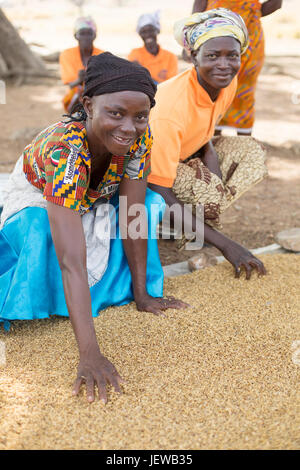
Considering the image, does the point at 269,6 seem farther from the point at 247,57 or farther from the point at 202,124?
the point at 202,124

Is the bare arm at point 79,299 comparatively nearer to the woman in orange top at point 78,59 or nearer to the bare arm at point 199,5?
the bare arm at point 199,5

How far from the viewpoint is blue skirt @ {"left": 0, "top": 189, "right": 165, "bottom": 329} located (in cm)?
214

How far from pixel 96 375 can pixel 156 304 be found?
0.69m

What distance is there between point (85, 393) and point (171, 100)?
1604 millimetres

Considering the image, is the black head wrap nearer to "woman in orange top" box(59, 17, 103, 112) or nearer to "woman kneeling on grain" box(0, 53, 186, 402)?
"woman kneeling on grain" box(0, 53, 186, 402)

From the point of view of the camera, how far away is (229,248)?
2691 mm

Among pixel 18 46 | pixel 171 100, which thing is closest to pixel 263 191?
pixel 171 100

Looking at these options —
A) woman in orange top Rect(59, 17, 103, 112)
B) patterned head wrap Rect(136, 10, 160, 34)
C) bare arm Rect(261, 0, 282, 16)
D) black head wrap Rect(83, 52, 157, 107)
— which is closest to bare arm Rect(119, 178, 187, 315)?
black head wrap Rect(83, 52, 157, 107)

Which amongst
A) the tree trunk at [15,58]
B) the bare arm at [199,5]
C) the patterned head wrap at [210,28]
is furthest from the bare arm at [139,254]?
the tree trunk at [15,58]

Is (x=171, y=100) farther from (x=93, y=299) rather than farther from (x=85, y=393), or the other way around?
(x=85, y=393)

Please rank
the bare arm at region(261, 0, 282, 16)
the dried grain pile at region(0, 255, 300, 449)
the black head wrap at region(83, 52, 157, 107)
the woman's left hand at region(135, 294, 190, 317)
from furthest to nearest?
the bare arm at region(261, 0, 282, 16) → the woman's left hand at region(135, 294, 190, 317) → the black head wrap at region(83, 52, 157, 107) → the dried grain pile at region(0, 255, 300, 449)

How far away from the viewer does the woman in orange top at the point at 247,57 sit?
3.63 metres

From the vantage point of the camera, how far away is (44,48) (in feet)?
41.3

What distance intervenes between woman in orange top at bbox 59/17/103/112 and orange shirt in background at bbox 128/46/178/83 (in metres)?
0.43
